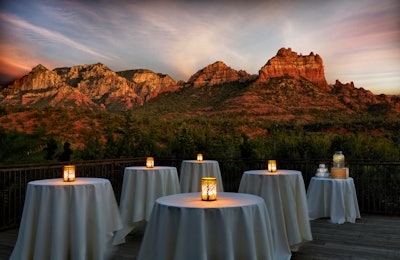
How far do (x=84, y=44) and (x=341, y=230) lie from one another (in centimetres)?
1721

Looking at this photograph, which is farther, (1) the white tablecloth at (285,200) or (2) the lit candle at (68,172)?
(1) the white tablecloth at (285,200)

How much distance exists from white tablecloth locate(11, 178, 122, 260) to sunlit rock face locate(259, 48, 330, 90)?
18.7 m

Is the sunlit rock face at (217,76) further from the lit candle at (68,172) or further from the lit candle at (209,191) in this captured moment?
the lit candle at (209,191)

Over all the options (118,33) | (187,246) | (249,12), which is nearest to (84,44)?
(118,33)

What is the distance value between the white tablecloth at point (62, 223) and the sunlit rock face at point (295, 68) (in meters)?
18.7

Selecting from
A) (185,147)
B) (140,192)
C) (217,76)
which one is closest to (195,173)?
(140,192)

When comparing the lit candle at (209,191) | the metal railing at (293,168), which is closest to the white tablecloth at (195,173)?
the metal railing at (293,168)

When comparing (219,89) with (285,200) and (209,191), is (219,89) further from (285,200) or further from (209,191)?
(209,191)

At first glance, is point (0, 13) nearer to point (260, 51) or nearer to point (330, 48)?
point (260, 51)

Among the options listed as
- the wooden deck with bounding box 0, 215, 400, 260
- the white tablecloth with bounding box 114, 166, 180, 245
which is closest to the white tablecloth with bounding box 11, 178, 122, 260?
the wooden deck with bounding box 0, 215, 400, 260

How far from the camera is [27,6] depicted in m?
17.1

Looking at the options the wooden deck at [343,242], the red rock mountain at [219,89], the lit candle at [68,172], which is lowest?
the wooden deck at [343,242]

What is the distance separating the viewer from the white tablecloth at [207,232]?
7.88ft

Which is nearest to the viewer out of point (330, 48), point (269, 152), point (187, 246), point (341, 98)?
point (187, 246)
